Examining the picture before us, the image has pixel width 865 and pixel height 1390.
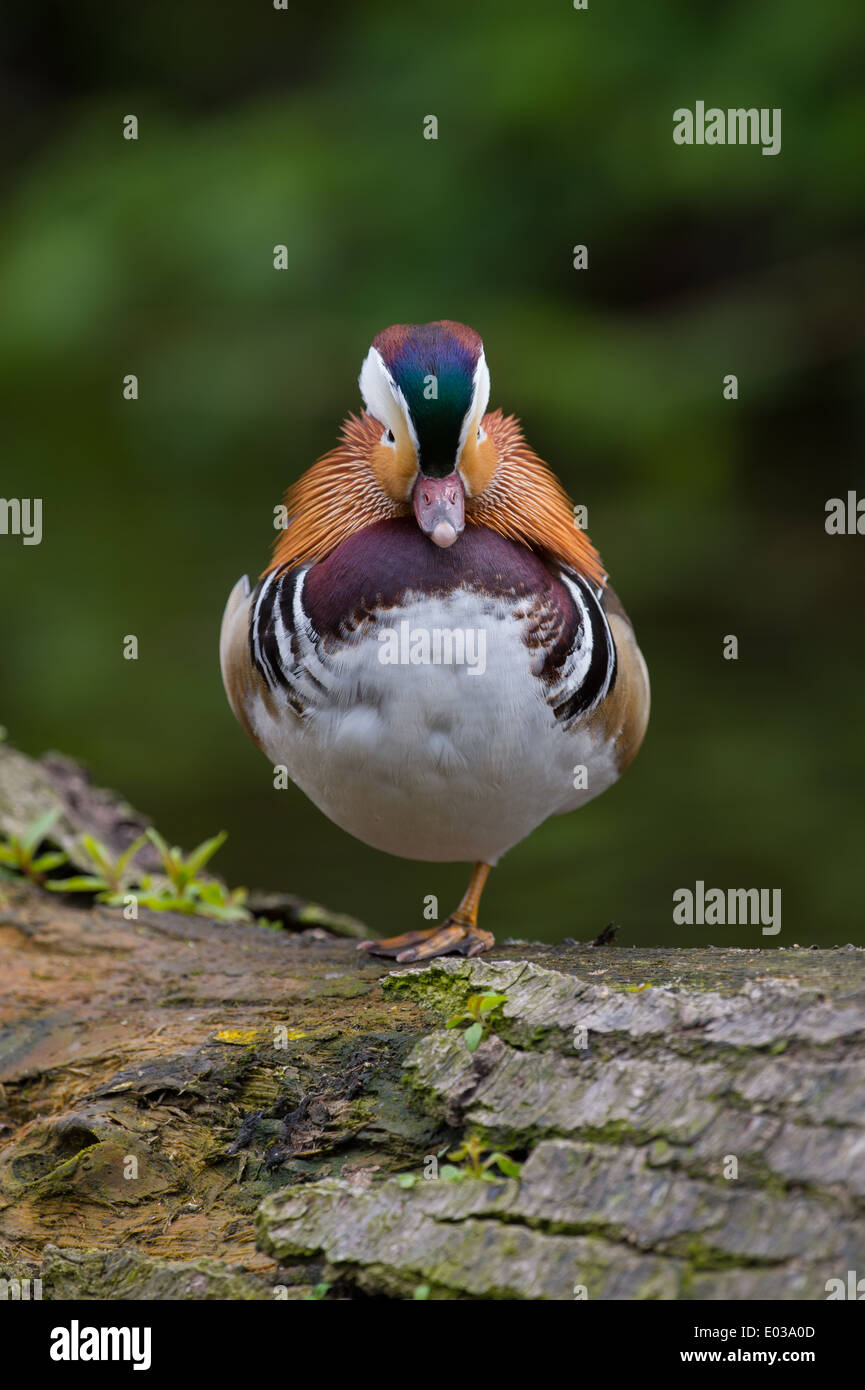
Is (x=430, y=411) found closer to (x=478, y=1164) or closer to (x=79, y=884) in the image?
(x=478, y=1164)

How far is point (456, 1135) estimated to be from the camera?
6.44 feet

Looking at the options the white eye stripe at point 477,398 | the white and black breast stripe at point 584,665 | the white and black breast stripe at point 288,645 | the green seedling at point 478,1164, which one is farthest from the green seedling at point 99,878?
the green seedling at point 478,1164

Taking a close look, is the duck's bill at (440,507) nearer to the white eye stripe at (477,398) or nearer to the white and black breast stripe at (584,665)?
the white eye stripe at (477,398)

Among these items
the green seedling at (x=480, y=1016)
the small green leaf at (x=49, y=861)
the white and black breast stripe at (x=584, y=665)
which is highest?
the white and black breast stripe at (x=584, y=665)

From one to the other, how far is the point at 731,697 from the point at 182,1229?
14.0ft

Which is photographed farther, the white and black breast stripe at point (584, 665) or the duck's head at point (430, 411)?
the white and black breast stripe at point (584, 665)

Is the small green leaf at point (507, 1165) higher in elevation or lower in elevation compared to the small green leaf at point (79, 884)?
lower

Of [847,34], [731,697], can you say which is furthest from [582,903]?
[847,34]

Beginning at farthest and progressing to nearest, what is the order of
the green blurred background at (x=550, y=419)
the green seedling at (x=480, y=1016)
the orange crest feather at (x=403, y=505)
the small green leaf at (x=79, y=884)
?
the green blurred background at (x=550, y=419) < the small green leaf at (x=79, y=884) < the orange crest feather at (x=403, y=505) < the green seedling at (x=480, y=1016)

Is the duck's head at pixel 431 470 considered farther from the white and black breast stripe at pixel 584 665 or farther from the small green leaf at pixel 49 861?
the small green leaf at pixel 49 861

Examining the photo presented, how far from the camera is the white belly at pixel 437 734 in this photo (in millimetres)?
2521

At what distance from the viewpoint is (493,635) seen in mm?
2535

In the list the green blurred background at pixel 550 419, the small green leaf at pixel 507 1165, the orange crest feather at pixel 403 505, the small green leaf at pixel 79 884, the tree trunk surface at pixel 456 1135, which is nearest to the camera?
the tree trunk surface at pixel 456 1135

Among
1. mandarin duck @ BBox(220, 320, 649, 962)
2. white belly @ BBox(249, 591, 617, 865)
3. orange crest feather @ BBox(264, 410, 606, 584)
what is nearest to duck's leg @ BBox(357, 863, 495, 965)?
mandarin duck @ BBox(220, 320, 649, 962)
